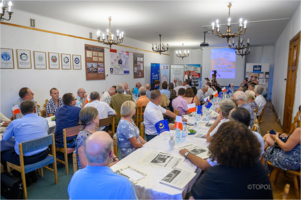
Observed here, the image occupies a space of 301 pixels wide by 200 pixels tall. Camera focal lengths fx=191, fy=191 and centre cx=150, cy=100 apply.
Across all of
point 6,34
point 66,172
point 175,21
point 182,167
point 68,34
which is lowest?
point 66,172

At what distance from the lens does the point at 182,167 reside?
1866 millimetres

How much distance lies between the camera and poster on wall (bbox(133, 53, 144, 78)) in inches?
385

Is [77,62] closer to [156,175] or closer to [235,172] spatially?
[156,175]

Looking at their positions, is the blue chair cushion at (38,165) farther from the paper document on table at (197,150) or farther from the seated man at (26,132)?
the paper document on table at (197,150)

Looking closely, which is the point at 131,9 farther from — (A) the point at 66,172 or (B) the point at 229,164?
(B) the point at 229,164

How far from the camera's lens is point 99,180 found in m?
1.19

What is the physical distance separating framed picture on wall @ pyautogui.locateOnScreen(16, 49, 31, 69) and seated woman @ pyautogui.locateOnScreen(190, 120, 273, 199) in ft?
16.8

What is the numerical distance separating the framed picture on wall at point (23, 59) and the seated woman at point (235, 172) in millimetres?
5120

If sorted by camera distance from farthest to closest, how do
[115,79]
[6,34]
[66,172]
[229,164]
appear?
1. [115,79]
2. [6,34]
3. [66,172]
4. [229,164]

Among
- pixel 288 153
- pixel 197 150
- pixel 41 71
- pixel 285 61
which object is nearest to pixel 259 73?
pixel 285 61

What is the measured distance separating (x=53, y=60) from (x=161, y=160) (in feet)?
16.3

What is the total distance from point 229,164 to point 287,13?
561cm

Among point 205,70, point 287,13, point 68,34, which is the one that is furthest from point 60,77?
point 205,70

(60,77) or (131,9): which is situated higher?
(131,9)
